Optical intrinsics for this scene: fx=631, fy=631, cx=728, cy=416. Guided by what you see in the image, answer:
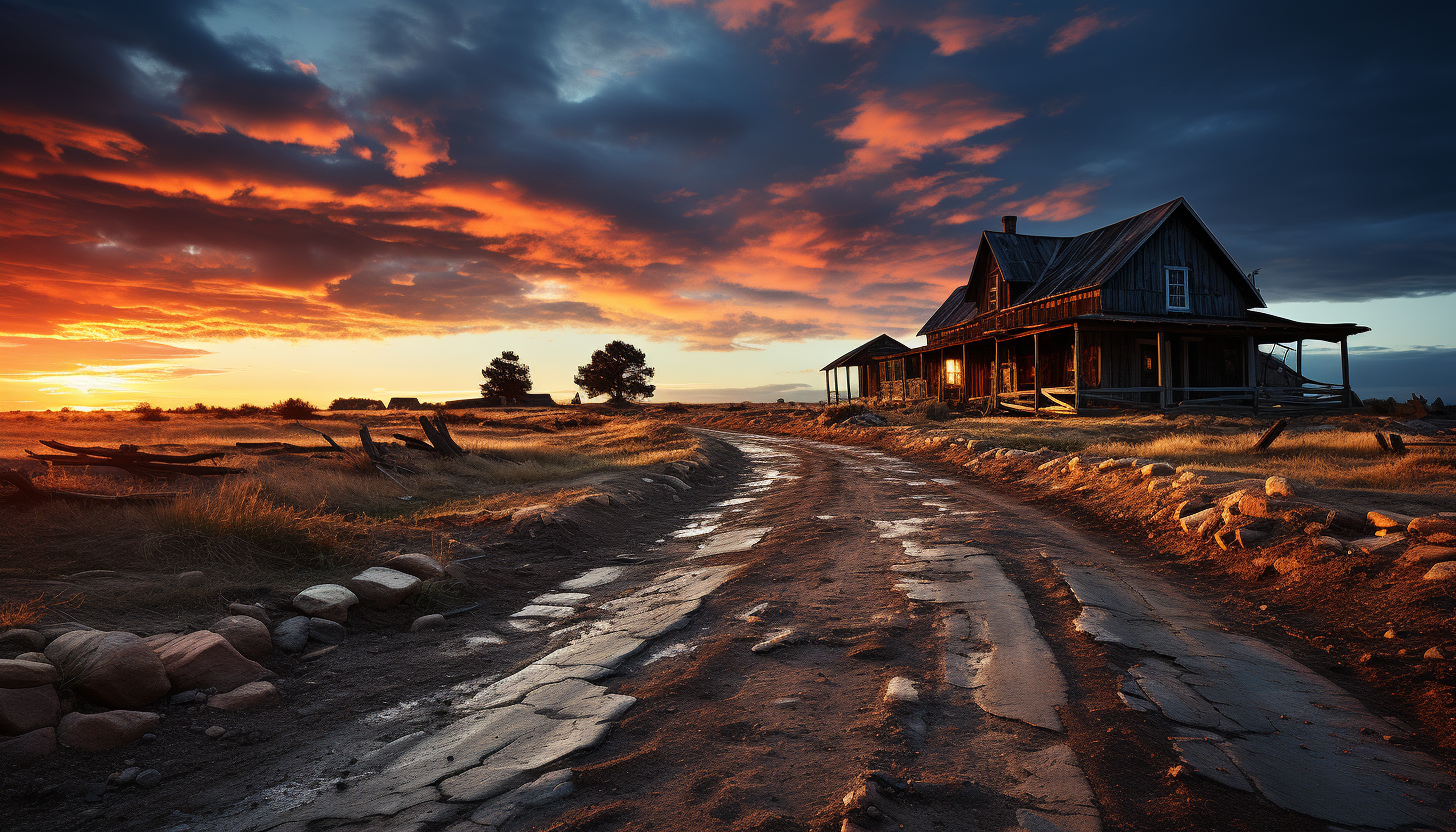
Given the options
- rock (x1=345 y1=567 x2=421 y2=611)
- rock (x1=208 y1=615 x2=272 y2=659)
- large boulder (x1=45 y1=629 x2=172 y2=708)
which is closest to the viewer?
large boulder (x1=45 y1=629 x2=172 y2=708)

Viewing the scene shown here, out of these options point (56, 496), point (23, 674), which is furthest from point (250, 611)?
point (56, 496)

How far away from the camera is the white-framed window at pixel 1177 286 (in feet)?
79.2

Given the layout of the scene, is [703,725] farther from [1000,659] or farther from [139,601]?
[139,601]

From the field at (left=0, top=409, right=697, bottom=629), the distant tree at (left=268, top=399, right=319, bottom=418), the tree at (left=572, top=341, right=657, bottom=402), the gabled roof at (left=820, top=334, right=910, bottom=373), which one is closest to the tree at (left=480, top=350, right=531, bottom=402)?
the tree at (left=572, top=341, right=657, bottom=402)

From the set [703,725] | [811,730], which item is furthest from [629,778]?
[811,730]

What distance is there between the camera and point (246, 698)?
12.1ft

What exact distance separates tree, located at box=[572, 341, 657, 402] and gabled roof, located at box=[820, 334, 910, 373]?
28.9m

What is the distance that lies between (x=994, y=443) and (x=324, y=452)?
49.9 feet

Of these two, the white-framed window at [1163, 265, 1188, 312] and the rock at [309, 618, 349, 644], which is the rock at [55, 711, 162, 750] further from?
the white-framed window at [1163, 265, 1188, 312]

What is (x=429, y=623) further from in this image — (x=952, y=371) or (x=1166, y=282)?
(x=952, y=371)

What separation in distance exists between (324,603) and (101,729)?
171cm

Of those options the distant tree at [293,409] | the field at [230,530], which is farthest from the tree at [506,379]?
the field at [230,530]

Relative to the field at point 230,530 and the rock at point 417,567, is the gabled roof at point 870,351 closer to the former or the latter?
the field at point 230,530

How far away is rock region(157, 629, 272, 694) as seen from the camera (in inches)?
148
